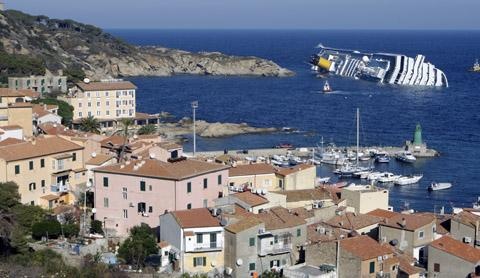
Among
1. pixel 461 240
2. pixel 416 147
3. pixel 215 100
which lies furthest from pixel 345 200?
pixel 215 100

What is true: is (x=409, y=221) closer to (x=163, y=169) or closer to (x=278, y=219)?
(x=278, y=219)

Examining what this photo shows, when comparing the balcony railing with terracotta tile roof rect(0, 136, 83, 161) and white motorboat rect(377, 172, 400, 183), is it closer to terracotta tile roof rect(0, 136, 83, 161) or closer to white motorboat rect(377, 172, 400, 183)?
terracotta tile roof rect(0, 136, 83, 161)

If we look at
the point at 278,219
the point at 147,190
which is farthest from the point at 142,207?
the point at 278,219

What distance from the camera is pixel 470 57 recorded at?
161125 millimetres

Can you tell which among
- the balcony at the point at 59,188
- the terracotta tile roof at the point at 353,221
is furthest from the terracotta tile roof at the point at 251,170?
the balcony at the point at 59,188

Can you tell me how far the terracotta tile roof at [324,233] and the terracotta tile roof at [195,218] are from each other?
9.79 ft

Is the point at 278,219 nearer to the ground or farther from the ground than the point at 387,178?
farther from the ground

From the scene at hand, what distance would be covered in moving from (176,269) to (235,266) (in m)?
1.58

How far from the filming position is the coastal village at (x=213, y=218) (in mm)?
22000

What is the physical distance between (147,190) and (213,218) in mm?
2995

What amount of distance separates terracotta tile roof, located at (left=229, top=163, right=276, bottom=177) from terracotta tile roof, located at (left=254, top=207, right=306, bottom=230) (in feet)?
17.8

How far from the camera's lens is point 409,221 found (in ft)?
81.0

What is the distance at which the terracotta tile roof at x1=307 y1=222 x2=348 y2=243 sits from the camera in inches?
911

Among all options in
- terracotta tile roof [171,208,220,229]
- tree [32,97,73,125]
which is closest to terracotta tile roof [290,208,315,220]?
terracotta tile roof [171,208,220,229]
